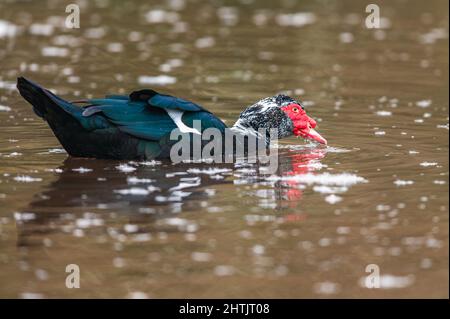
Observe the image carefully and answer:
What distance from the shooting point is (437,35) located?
20031 millimetres

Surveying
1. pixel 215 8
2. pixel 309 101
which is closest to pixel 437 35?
pixel 215 8

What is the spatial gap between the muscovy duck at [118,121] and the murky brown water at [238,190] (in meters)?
0.18

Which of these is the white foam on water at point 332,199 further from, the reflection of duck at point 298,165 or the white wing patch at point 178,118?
the white wing patch at point 178,118

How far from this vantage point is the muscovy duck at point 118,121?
32.0 feet

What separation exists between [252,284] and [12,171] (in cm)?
375

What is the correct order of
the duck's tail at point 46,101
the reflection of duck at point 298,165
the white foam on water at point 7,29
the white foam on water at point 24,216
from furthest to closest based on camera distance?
the white foam on water at point 7,29
the duck's tail at point 46,101
the reflection of duck at point 298,165
the white foam on water at point 24,216

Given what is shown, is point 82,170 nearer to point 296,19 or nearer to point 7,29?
point 7,29

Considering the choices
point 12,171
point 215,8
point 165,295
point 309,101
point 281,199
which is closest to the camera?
point 165,295

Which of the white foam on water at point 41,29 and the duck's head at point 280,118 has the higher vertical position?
the white foam on water at point 41,29

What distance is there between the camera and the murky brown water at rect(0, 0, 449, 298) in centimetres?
712

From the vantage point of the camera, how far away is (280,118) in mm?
11438

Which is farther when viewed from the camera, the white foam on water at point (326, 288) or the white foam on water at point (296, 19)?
the white foam on water at point (296, 19)

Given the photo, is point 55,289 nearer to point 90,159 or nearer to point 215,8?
point 90,159

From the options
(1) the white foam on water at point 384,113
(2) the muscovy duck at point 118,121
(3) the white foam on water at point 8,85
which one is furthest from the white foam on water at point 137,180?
(3) the white foam on water at point 8,85
